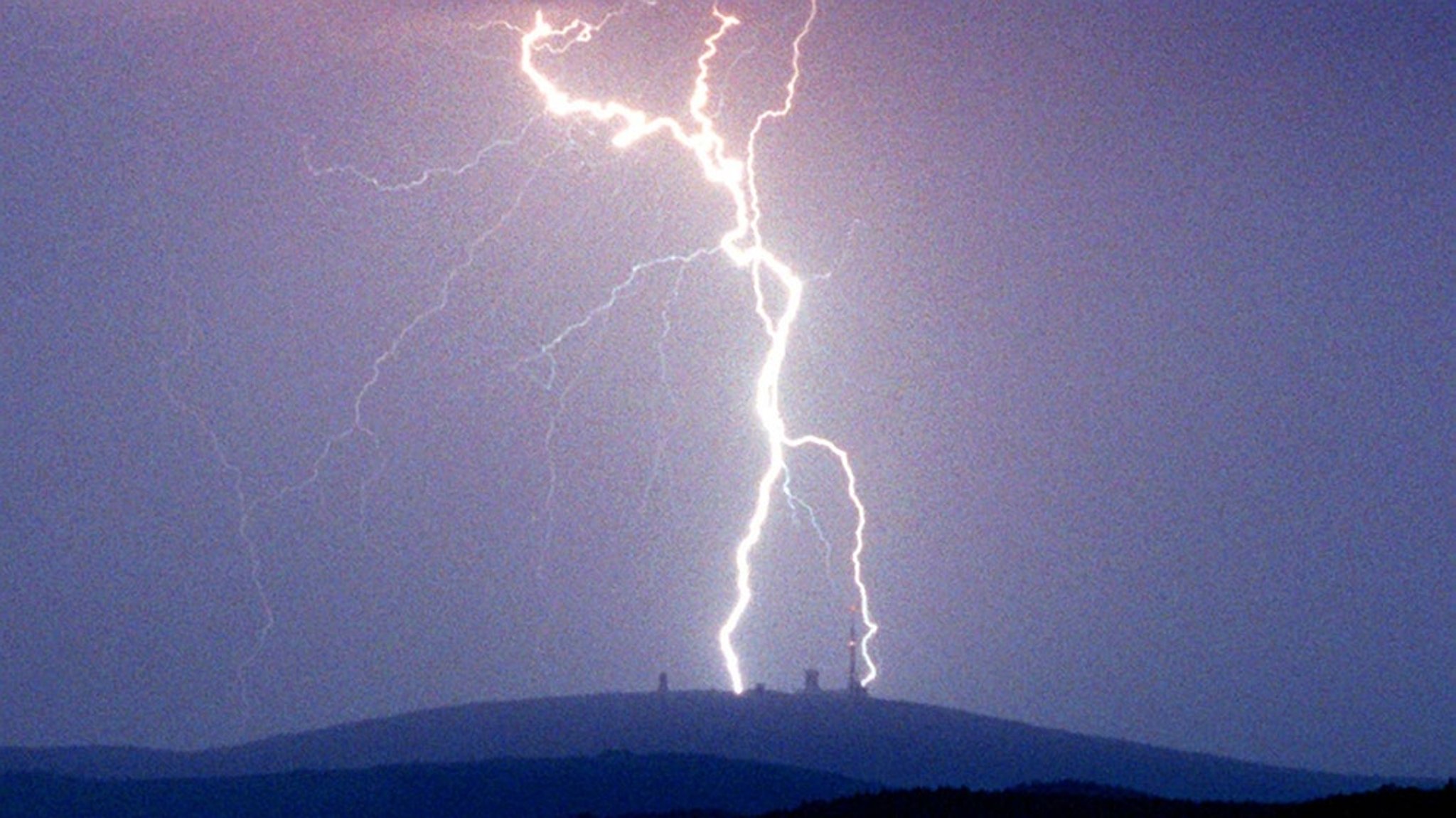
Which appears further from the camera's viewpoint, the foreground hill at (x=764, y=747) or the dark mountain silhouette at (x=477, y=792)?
the foreground hill at (x=764, y=747)

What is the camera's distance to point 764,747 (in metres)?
32.6

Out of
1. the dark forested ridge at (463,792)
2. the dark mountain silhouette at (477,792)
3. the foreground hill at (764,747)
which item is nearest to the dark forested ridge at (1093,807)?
the dark forested ridge at (463,792)

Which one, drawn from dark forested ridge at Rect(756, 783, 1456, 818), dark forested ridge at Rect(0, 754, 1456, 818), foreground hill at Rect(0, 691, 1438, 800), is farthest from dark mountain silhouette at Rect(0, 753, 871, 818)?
dark forested ridge at Rect(756, 783, 1456, 818)

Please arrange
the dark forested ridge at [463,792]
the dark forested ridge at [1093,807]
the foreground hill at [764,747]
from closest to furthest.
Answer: the dark forested ridge at [1093,807] → the dark forested ridge at [463,792] → the foreground hill at [764,747]

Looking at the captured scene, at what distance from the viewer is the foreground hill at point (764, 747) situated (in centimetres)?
3297

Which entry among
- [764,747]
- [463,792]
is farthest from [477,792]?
[764,747]

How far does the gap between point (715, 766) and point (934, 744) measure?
7359 millimetres

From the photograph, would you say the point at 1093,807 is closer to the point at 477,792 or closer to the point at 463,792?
the point at 477,792

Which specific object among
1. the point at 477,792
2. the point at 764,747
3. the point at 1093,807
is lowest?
the point at 1093,807

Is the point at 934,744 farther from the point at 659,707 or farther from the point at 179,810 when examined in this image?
the point at 179,810

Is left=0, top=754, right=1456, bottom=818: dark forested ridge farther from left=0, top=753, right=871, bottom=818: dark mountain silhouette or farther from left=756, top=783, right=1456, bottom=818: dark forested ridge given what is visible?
left=756, top=783, right=1456, bottom=818: dark forested ridge

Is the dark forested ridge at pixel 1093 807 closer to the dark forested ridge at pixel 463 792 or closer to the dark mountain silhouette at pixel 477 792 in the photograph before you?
the dark forested ridge at pixel 463 792

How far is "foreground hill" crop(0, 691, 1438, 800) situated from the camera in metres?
33.0

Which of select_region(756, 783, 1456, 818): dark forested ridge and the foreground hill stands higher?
the foreground hill
